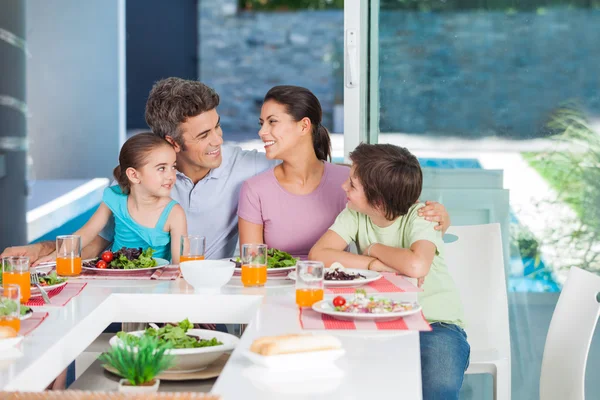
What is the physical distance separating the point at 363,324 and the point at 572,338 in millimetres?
798

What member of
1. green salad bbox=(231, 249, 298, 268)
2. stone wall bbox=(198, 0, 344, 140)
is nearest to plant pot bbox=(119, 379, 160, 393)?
green salad bbox=(231, 249, 298, 268)

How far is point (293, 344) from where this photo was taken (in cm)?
129

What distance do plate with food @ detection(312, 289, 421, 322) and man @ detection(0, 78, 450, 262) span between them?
3.79ft

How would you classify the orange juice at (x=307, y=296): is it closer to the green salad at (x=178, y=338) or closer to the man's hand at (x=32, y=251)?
the green salad at (x=178, y=338)

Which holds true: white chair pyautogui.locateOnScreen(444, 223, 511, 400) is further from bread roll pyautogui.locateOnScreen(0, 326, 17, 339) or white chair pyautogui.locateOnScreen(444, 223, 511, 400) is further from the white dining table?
bread roll pyautogui.locateOnScreen(0, 326, 17, 339)

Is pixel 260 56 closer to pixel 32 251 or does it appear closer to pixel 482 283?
pixel 482 283

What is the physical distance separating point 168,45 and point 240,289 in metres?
8.90

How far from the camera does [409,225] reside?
226cm

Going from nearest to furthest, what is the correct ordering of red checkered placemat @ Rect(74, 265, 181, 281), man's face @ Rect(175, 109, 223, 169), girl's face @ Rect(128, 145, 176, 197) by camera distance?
red checkered placemat @ Rect(74, 265, 181, 281), girl's face @ Rect(128, 145, 176, 197), man's face @ Rect(175, 109, 223, 169)

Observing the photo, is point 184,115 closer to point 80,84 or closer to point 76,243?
point 76,243

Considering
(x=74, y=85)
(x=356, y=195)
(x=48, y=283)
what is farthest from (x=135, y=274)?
(x=74, y=85)

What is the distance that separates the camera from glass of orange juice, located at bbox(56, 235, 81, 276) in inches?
80.8

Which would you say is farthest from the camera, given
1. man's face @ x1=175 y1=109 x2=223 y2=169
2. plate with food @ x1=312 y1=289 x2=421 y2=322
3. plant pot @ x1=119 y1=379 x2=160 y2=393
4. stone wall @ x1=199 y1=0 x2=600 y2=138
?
stone wall @ x1=199 y1=0 x2=600 y2=138

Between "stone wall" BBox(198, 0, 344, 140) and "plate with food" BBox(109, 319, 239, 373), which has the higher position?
"stone wall" BBox(198, 0, 344, 140)
